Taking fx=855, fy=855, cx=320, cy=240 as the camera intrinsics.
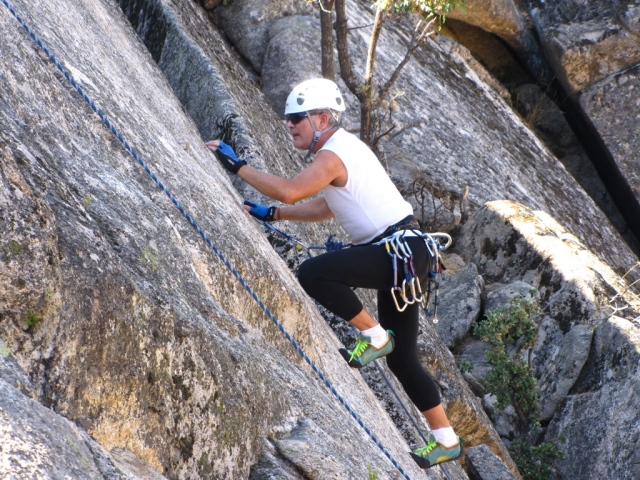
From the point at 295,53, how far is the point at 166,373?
30.1ft

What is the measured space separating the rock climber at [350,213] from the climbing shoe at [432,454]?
0.53m

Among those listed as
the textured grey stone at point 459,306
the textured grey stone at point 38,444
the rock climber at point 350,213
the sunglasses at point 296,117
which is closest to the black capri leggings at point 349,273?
the rock climber at point 350,213

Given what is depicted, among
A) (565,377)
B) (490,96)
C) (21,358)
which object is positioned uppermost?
(21,358)

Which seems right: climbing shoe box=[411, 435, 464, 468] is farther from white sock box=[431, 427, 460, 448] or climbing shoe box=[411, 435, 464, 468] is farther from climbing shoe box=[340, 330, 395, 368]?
climbing shoe box=[340, 330, 395, 368]

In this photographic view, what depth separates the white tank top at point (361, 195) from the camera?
17.0 feet

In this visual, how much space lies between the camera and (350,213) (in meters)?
5.38

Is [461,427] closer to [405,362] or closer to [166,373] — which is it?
[405,362]

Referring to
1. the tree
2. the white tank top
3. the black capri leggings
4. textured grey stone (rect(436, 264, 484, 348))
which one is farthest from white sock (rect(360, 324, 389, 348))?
the tree

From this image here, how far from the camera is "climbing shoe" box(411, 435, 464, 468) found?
5668 mm

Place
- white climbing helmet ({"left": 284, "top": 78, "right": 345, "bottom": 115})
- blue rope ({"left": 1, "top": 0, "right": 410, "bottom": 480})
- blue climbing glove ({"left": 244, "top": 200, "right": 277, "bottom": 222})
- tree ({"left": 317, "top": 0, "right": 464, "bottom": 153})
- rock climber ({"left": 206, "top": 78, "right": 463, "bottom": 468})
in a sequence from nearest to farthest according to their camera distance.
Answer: blue rope ({"left": 1, "top": 0, "right": 410, "bottom": 480}), rock climber ({"left": 206, "top": 78, "right": 463, "bottom": 468}), white climbing helmet ({"left": 284, "top": 78, "right": 345, "bottom": 115}), blue climbing glove ({"left": 244, "top": 200, "right": 277, "bottom": 222}), tree ({"left": 317, "top": 0, "right": 464, "bottom": 153})

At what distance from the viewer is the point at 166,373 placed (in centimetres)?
342

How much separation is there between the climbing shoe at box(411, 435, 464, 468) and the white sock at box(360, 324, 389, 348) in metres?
0.88

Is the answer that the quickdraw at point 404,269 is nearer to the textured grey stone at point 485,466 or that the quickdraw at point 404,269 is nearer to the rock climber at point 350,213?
the rock climber at point 350,213

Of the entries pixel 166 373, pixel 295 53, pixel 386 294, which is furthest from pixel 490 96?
pixel 166 373
